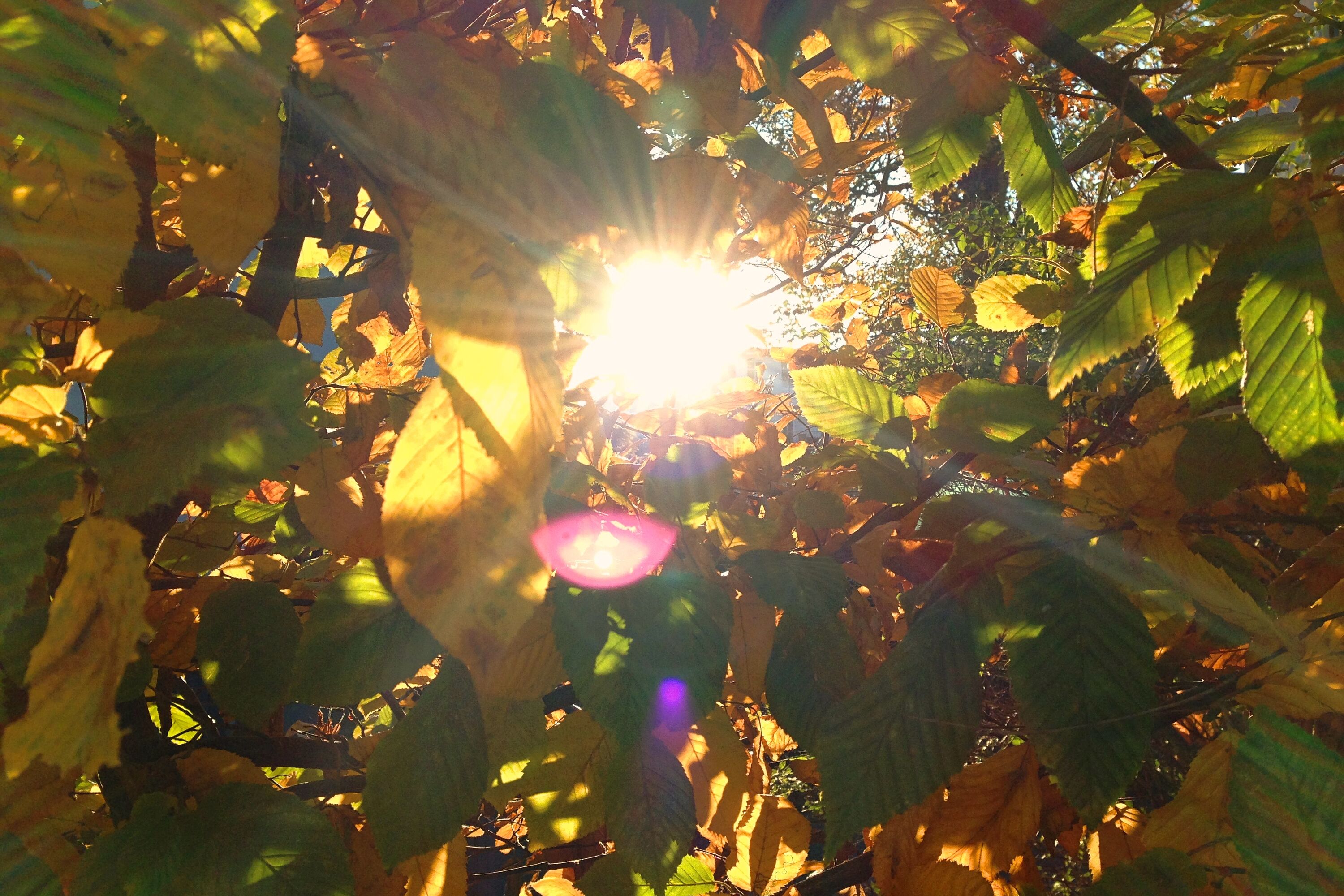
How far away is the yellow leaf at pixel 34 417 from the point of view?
0.43m

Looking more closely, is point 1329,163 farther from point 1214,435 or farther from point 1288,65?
point 1214,435

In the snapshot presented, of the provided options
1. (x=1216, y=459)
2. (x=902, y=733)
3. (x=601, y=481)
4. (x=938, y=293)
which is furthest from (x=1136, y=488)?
(x=938, y=293)

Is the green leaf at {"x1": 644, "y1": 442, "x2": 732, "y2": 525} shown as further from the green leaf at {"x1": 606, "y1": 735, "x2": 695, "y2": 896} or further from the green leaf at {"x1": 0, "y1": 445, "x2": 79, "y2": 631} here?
the green leaf at {"x1": 0, "y1": 445, "x2": 79, "y2": 631}

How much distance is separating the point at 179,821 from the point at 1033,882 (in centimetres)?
92

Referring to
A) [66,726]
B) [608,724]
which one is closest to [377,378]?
[608,724]

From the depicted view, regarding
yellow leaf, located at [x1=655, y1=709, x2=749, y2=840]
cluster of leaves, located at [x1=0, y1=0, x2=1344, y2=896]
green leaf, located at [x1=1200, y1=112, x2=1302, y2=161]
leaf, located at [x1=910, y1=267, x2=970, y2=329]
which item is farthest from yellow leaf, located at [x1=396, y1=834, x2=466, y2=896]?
leaf, located at [x1=910, y1=267, x2=970, y2=329]

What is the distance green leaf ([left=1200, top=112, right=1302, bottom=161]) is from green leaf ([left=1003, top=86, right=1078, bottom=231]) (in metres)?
0.13

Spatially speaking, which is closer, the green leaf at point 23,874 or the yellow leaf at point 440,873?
the green leaf at point 23,874

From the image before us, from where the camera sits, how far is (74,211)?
0.42m

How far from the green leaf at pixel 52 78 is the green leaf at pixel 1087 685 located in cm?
70

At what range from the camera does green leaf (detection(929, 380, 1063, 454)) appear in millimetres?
774

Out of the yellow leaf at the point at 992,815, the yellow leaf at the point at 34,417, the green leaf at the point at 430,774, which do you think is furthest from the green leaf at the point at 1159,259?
the yellow leaf at the point at 34,417

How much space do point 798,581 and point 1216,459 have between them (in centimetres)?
39

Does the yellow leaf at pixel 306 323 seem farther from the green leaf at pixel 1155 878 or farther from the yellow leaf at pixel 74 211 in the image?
the green leaf at pixel 1155 878
